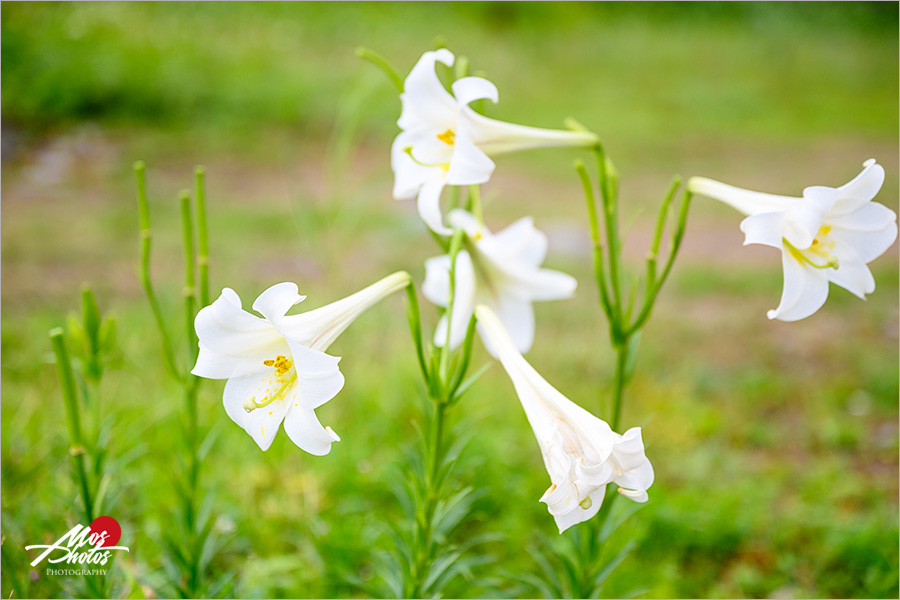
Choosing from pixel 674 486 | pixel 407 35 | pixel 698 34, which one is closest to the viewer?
pixel 674 486

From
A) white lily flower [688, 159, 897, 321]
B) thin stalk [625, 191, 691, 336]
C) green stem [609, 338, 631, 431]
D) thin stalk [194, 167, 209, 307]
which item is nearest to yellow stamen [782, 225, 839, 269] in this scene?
white lily flower [688, 159, 897, 321]

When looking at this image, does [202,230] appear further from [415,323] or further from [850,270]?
[850,270]

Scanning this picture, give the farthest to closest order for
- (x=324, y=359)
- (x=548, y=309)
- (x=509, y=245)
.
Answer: (x=548, y=309) → (x=509, y=245) → (x=324, y=359)

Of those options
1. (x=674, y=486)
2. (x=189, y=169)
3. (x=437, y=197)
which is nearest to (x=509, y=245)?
(x=437, y=197)

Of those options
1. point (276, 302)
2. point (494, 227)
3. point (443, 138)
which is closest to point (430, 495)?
point (276, 302)

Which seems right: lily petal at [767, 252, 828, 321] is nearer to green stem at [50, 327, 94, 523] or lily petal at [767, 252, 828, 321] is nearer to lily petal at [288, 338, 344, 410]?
lily petal at [288, 338, 344, 410]

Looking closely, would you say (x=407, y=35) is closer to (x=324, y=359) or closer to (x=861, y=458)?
(x=861, y=458)

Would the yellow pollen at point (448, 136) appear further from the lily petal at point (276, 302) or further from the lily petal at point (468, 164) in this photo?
the lily petal at point (276, 302)
